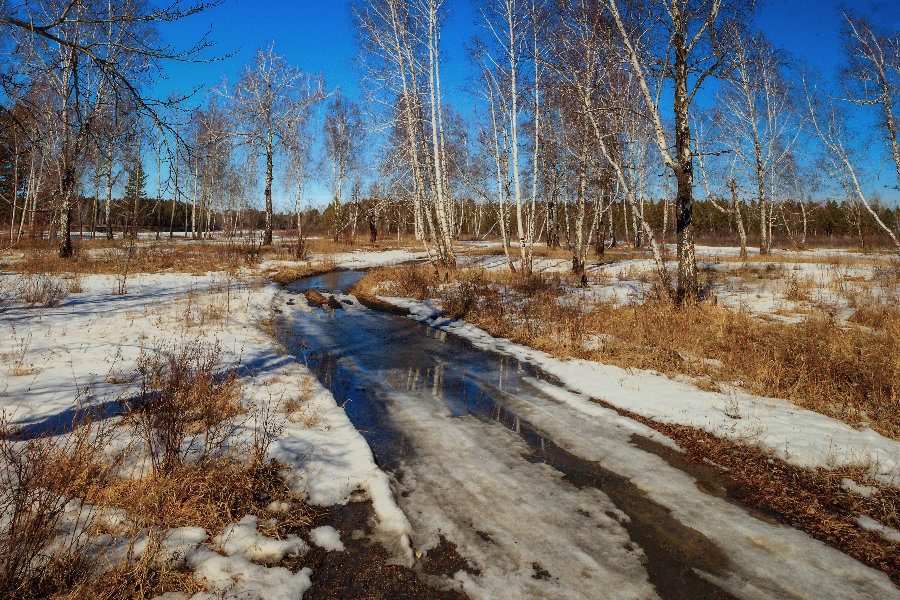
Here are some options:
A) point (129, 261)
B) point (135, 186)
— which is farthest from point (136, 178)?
point (135, 186)

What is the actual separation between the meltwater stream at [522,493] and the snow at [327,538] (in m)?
0.52

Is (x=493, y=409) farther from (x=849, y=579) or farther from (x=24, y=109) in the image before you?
(x=24, y=109)

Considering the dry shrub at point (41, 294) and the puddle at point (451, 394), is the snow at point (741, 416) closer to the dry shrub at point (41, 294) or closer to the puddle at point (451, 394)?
the puddle at point (451, 394)

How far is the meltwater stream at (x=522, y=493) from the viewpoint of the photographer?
98.0 inches

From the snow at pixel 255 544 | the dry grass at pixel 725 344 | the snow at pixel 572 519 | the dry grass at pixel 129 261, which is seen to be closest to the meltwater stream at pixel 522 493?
the snow at pixel 572 519

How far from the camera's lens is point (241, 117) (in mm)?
22016

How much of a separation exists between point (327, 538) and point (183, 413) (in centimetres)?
220

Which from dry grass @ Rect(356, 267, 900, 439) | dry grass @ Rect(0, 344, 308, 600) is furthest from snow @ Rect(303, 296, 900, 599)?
dry grass @ Rect(356, 267, 900, 439)

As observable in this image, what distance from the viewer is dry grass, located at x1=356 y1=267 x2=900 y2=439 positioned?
477 cm

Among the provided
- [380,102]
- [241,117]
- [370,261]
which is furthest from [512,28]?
[241,117]

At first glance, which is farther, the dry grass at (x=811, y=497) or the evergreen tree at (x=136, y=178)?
the evergreen tree at (x=136, y=178)

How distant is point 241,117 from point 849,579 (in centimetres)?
2668

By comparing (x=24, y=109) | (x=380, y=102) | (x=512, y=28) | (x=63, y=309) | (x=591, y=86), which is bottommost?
(x=63, y=309)

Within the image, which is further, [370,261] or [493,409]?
[370,261]
